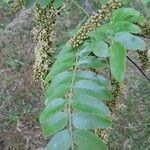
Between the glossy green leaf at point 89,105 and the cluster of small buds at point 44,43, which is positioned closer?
the glossy green leaf at point 89,105

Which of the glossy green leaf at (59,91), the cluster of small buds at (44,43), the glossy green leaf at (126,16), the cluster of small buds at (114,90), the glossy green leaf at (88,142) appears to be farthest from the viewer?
the cluster of small buds at (44,43)

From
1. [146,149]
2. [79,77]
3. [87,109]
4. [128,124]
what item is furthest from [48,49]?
[128,124]

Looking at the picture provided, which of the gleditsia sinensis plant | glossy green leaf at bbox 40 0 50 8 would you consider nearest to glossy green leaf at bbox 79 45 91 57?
the gleditsia sinensis plant

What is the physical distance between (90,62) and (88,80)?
0.36ft

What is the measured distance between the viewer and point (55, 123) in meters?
1.18

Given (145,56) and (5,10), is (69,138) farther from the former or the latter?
(5,10)

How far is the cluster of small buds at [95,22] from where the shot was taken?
4.67ft

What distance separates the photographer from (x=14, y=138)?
15.5ft

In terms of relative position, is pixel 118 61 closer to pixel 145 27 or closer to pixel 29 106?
pixel 145 27

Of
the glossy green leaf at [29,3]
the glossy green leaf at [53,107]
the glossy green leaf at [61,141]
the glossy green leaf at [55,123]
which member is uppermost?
the glossy green leaf at [29,3]

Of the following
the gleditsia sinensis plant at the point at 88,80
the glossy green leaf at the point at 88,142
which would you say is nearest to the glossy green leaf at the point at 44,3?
the gleditsia sinensis plant at the point at 88,80

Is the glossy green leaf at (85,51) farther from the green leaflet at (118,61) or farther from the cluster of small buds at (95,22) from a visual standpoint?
the green leaflet at (118,61)

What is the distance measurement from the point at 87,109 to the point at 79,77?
19 centimetres

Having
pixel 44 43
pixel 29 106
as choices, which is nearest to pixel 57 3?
pixel 44 43
